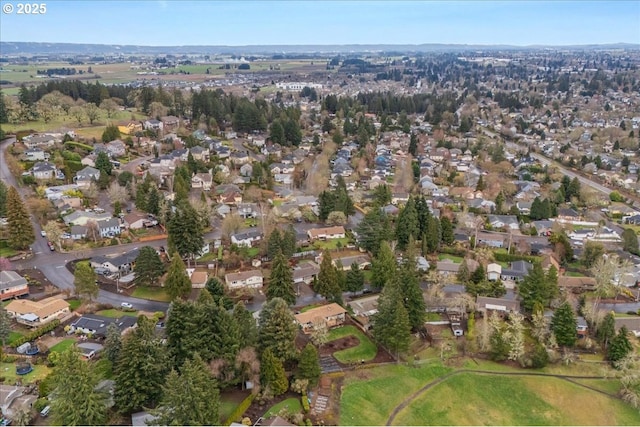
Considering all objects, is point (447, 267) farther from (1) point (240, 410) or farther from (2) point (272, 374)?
(1) point (240, 410)

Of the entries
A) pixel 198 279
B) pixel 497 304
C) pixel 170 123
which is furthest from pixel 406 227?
pixel 170 123

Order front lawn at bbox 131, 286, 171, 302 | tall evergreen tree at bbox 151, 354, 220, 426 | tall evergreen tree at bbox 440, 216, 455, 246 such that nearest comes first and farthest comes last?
tall evergreen tree at bbox 151, 354, 220, 426 → front lawn at bbox 131, 286, 171, 302 → tall evergreen tree at bbox 440, 216, 455, 246

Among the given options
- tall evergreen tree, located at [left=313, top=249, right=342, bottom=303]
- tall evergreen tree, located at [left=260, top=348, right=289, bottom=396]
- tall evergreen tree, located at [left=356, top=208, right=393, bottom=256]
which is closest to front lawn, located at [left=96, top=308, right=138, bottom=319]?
tall evergreen tree, located at [left=260, top=348, right=289, bottom=396]

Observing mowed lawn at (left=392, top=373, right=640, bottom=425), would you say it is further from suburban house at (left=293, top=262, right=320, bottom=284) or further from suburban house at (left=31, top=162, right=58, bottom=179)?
suburban house at (left=31, top=162, right=58, bottom=179)

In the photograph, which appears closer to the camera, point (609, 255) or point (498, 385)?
point (498, 385)

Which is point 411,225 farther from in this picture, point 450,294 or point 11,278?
point 11,278

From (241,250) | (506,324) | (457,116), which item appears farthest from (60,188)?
(457,116)

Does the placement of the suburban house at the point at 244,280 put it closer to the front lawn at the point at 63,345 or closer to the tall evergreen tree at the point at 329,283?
the tall evergreen tree at the point at 329,283
